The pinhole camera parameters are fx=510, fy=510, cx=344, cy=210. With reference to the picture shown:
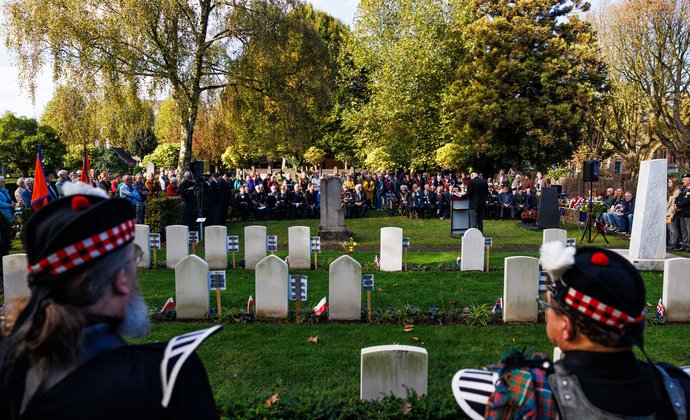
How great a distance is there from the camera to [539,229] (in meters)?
18.7

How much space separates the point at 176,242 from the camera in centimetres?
1177

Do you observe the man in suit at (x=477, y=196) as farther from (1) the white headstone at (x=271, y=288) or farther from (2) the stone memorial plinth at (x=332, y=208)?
(1) the white headstone at (x=271, y=288)

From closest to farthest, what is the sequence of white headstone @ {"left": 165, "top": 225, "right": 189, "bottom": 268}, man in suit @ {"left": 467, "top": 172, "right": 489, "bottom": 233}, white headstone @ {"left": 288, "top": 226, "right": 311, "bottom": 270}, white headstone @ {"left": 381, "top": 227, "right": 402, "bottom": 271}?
1. white headstone @ {"left": 381, "top": 227, "right": 402, "bottom": 271}
2. white headstone @ {"left": 165, "top": 225, "right": 189, "bottom": 268}
3. white headstone @ {"left": 288, "top": 226, "right": 311, "bottom": 270}
4. man in suit @ {"left": 467, "top": 172, "right": 489, "bottom": 233}

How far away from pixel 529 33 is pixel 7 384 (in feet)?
110

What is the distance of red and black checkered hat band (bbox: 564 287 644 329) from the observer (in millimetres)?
2020

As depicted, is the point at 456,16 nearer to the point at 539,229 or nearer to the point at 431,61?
the point at 431,61

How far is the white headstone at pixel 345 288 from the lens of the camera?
312 inches

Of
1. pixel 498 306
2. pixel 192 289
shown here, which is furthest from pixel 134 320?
pixel 498 306

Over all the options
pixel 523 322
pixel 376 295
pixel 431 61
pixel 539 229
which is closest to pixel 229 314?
pixel 376 295

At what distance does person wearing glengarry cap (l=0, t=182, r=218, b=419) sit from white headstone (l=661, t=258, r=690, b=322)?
8.21 meters

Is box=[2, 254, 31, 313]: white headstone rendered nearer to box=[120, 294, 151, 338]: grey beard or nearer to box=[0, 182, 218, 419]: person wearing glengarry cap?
box=[0, 182, 218, 419]: person wearing glengarry cap

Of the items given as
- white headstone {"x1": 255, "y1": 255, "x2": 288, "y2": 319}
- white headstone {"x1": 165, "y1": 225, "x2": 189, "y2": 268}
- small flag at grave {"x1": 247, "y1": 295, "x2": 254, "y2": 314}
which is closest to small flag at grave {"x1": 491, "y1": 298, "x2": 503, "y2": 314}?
white headstone {"x1": 255, "y1": 255, "x2": 288, "y2": 319}

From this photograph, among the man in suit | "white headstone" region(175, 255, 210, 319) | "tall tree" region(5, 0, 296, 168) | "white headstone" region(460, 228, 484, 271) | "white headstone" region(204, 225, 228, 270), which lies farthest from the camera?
"tall tree" region(5, 0, 296, 168)

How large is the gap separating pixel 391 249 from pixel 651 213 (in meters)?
5.70
